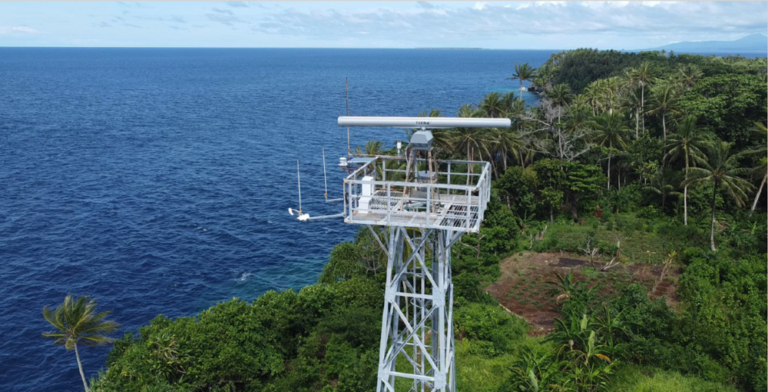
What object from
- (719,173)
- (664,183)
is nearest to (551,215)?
(664,183)

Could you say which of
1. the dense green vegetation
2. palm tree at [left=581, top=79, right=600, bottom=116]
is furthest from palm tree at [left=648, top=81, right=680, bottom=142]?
palm tree at [left=581, top=79, right=600, bottom=116]

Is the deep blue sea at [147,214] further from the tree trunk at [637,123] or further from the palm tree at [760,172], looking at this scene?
the palm tree at [760,172]

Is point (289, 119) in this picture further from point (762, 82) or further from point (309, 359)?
point (309, 359)

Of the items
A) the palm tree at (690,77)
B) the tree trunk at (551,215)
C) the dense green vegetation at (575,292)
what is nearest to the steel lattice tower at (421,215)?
the dense green vegetation at (575,292)

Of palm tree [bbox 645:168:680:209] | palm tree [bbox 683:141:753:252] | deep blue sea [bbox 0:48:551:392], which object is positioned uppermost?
palm tree [bbox 683:141:753:252]

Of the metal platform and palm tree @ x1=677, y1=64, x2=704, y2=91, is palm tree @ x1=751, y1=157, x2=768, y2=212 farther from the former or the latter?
the metal platform

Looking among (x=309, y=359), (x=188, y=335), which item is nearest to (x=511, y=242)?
(x=309, y=359)
